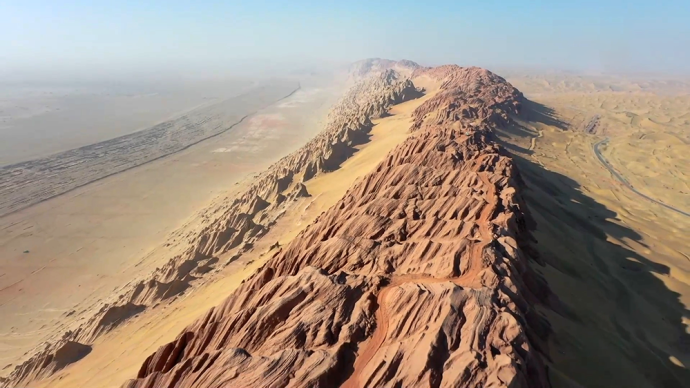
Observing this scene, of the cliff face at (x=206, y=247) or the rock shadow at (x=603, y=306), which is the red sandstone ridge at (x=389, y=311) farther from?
the cliff face at (x=206, y=247)

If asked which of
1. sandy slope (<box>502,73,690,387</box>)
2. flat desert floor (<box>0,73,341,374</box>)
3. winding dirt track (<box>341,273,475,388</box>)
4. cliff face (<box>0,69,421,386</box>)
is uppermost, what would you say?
winding dirt track (<box>341,273,475,388</box>)

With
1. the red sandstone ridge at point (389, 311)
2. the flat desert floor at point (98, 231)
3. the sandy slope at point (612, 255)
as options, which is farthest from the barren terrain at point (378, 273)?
the flat desert floor at point (98, 231)

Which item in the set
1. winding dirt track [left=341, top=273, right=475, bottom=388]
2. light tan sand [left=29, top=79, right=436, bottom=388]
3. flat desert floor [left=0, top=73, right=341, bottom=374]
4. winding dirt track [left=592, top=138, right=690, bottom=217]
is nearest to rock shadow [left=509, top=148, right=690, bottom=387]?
winding dirt track [left=341, top=273, right=475, bottom=388]

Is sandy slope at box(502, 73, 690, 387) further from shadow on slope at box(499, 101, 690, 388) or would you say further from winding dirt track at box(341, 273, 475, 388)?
winding dirt track at box(341, 273, 475, 388)

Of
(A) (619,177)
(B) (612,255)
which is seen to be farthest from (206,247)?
(A) (619,177)

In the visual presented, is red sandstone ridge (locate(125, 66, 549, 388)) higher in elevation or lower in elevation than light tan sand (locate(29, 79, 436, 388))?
higher

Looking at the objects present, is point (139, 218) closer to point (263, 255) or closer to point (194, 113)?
point (263, 255)
